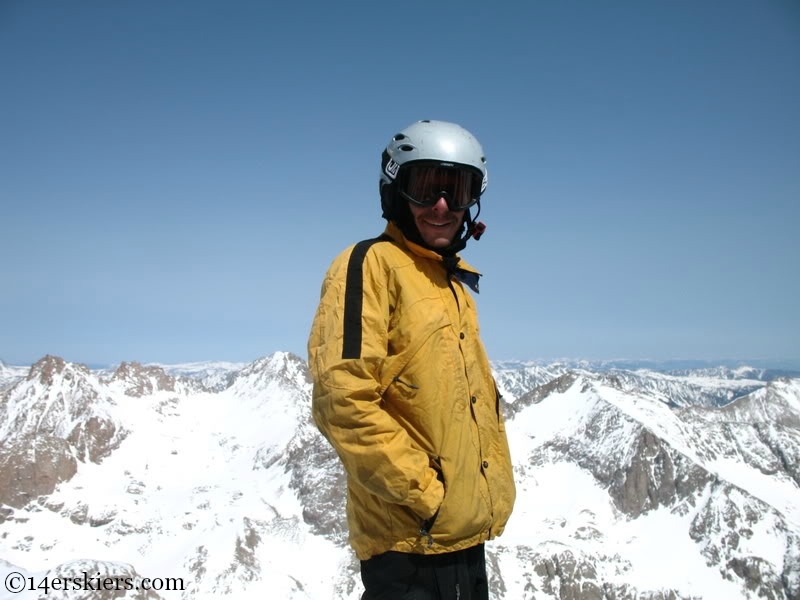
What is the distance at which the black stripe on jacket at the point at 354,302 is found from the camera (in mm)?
4969

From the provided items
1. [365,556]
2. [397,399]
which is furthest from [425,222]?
[365,556]

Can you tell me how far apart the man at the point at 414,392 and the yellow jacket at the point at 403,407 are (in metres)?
0.01

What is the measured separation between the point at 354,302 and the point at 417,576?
121 inches

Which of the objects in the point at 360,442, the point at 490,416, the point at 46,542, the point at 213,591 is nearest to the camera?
the point at 360,442

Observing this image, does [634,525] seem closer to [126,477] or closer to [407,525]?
[126,477]

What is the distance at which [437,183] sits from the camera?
6.50 meters

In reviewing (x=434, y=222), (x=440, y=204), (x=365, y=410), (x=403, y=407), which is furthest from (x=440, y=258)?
(x=365, y=410)

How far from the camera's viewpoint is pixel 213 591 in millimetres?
115312

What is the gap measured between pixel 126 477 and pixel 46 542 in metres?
41.9

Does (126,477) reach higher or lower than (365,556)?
lower

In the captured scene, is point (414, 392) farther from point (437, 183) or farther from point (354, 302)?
point (437, 183)

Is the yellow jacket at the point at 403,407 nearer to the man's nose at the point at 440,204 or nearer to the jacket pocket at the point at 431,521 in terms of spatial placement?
the jacket pocket at the point at 431,521

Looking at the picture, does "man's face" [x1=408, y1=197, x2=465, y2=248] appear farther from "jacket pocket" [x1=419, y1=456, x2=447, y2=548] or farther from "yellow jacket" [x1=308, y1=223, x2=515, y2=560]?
"jacket pocket" [x1=419, y1=456, x2=447, y2=548]

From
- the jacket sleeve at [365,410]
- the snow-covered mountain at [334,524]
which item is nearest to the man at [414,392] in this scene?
the jacket sleeve at [365,410]
